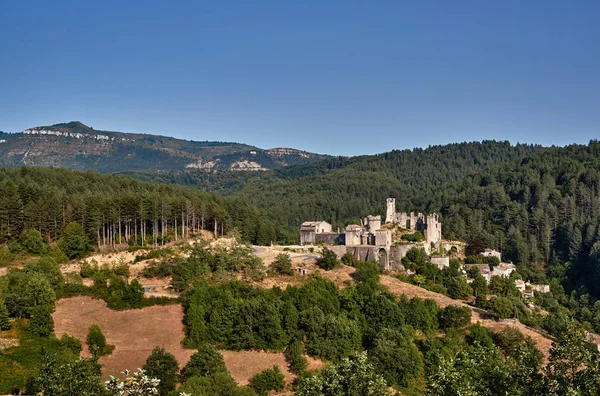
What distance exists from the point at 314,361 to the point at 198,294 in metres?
11.6

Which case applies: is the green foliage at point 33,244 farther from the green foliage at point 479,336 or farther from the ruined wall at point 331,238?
the green foliage at point 479,336

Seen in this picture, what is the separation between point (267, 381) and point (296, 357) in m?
4.50

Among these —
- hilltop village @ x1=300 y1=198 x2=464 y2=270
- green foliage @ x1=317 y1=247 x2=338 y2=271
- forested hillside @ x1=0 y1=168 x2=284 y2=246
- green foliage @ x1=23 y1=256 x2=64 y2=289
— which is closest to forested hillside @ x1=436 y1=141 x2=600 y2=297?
hilltop village @ x1=300 y1=198 x2=464 y2=270

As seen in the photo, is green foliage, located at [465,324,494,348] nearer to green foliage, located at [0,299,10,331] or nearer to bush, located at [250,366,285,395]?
bush, located at [250,366,285,395]

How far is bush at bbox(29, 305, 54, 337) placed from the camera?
37.6 meters

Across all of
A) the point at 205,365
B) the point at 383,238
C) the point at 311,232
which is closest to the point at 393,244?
the point at 383,238

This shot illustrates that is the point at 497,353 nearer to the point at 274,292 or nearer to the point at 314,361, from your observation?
the point at 314,361

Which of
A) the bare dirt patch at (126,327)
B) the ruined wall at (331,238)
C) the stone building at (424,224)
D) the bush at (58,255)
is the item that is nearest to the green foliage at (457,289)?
the stone building at (424,224)

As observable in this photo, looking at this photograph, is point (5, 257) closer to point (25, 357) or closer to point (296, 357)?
point (25, 357)

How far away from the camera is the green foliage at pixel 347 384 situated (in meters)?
21.8

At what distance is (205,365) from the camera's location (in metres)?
33.6

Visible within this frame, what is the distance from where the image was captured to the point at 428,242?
7494cm

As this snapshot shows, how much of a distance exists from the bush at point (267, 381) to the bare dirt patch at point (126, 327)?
629 cm

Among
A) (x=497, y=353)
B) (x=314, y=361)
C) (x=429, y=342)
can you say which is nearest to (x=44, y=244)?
(x=314, y=361)
